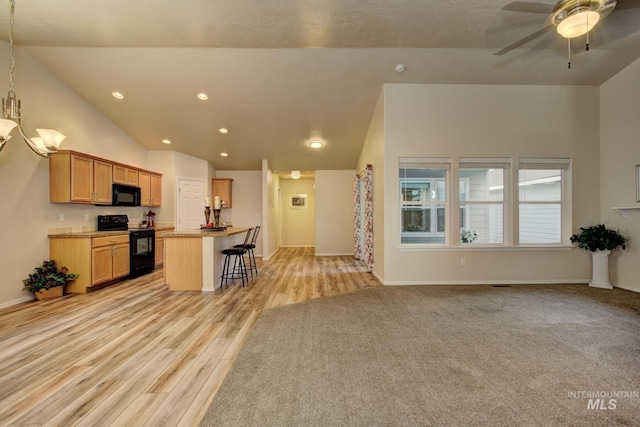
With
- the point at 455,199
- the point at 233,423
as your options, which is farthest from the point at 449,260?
the point at 233,423

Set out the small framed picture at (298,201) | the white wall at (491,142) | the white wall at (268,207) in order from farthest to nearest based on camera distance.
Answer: the small framed picture at (298,201) < the white wall at (268,207) < the white wall at (491,142)

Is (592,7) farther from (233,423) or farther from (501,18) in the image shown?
(233,423)

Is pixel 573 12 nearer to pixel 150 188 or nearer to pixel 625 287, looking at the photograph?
pixel 625 287

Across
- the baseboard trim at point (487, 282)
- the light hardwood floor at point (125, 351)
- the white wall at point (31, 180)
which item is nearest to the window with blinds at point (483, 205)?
the baseboard trim at point (487, 282)

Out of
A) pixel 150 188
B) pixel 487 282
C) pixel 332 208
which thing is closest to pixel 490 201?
pixel 487 282

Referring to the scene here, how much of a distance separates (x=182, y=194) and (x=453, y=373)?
22.7ft

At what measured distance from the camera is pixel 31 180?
386 cm

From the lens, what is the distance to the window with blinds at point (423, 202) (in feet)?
14.9

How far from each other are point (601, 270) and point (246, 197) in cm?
803

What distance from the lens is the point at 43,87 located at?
A: 4.07 metres

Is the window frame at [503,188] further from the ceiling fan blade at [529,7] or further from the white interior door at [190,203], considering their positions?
the white interior door at [190,203]

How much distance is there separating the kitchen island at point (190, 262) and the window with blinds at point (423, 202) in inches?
124
